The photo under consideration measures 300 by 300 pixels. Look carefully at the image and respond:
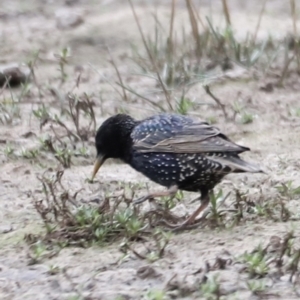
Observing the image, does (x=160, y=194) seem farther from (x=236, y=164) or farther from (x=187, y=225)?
(x=236, y=164)

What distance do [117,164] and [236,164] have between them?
1.41 m

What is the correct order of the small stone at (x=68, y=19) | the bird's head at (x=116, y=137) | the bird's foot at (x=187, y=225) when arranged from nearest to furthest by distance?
the bird's foot at (x=187, y=225)
the bird's head at (x=116, y=137)
the small stone at (x=68, y=19)

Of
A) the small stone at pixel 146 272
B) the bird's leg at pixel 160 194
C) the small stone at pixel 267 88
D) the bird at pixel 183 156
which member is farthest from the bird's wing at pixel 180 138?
the small stone at pixel 267 88

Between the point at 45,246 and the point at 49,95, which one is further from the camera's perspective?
the point at 49,95

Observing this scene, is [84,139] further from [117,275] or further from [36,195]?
[117,275]

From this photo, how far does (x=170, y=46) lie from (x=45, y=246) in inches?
131

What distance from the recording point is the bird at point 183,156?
17.4 feet

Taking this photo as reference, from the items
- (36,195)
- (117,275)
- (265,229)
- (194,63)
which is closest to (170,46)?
(194,63)

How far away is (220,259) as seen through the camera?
178 inches

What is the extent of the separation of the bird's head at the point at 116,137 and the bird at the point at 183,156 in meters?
0.02

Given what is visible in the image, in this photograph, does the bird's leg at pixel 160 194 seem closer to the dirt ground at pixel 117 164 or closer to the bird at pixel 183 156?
the bird at pixel 183 156

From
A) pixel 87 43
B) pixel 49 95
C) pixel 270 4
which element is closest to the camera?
pixel 49 95

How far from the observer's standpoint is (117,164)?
6.53 metres

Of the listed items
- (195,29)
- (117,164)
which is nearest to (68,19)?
(195,29)
